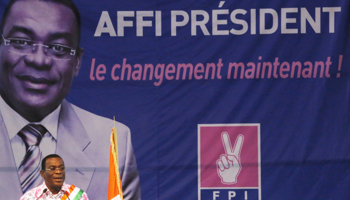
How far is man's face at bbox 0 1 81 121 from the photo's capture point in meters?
3.71

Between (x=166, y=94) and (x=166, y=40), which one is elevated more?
(x=166, y=40)

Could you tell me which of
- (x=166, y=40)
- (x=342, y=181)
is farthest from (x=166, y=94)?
(x=342, y=181)

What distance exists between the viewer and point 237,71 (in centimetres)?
377

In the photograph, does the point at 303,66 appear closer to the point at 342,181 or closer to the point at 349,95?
the point at 349,95

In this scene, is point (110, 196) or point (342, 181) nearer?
point (110, 196)

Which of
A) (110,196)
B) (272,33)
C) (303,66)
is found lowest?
(110,196)

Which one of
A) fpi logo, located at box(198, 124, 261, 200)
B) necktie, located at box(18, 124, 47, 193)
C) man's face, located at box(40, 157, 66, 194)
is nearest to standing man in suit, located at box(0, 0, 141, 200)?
necktie, located at box(18, 124, 47, 193)

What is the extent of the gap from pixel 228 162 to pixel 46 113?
4.63 feet

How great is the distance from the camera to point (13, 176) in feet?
12.1

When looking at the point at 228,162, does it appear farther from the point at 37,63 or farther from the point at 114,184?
the point at 37,63

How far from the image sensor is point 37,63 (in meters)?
3.71

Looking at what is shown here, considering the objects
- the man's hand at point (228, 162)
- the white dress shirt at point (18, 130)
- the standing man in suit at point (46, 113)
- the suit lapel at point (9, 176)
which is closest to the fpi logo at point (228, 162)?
the man's hand at point (228, 162)

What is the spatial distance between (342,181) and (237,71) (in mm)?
1140

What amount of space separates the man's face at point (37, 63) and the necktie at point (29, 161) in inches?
5.3
